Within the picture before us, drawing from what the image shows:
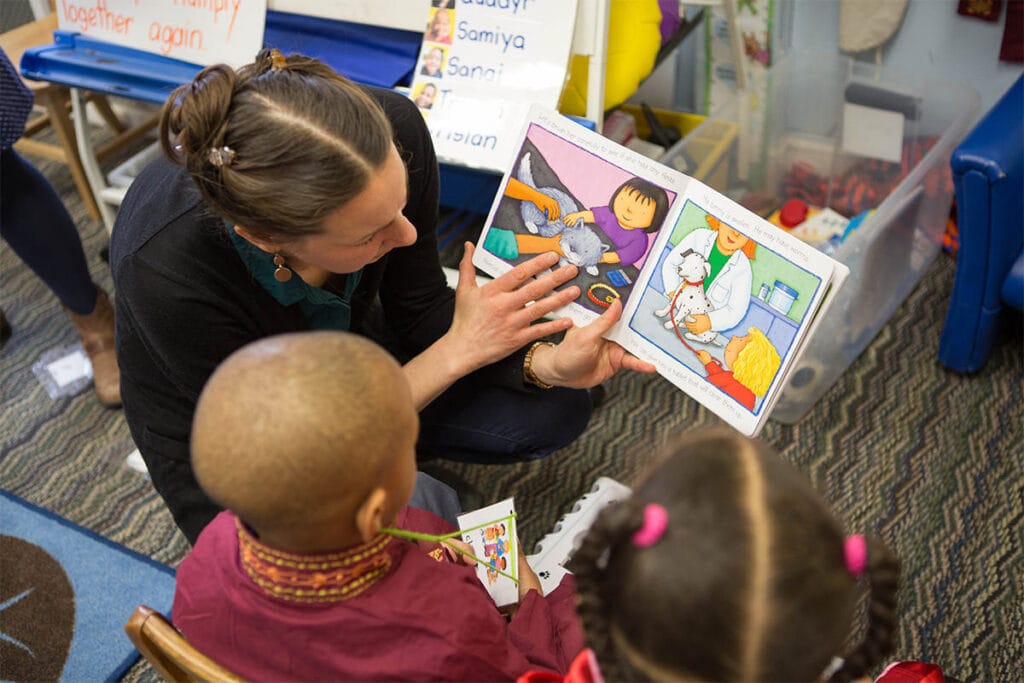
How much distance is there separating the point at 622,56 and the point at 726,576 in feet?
4.49

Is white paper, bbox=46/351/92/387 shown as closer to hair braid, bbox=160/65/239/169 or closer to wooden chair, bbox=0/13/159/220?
wooden chair, bbox=0/13/159/220

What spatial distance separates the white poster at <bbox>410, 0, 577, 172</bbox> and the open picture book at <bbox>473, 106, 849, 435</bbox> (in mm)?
333

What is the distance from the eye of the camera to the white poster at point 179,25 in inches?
75.4

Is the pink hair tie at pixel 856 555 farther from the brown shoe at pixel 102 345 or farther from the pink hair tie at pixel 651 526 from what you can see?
the brown shoe at pixel 102 345

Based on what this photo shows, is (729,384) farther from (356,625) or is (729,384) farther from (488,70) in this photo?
(488,70)

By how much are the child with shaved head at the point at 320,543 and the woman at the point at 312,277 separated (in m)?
0.03

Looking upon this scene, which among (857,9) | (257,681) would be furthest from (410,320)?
(857,9)

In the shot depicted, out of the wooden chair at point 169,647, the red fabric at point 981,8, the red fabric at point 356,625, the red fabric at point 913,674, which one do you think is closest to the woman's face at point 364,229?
the red fabric at point 356,625

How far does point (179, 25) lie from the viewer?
198cm

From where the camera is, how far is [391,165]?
3.48 feet

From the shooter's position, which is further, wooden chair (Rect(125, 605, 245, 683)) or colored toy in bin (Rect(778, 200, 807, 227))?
colored toy in bin (Rect(778, 200, 807, 227))

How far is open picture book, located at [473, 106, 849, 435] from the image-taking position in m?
1.18

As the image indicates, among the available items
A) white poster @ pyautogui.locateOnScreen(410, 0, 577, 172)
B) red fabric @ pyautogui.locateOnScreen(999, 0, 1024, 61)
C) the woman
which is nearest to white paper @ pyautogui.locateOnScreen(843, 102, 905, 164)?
red fabric @ pyautogui.locateOnScreen(999, 0, 1024, 61)

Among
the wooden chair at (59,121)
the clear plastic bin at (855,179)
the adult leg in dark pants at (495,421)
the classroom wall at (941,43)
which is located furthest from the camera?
the wooden chair at (59,121)
